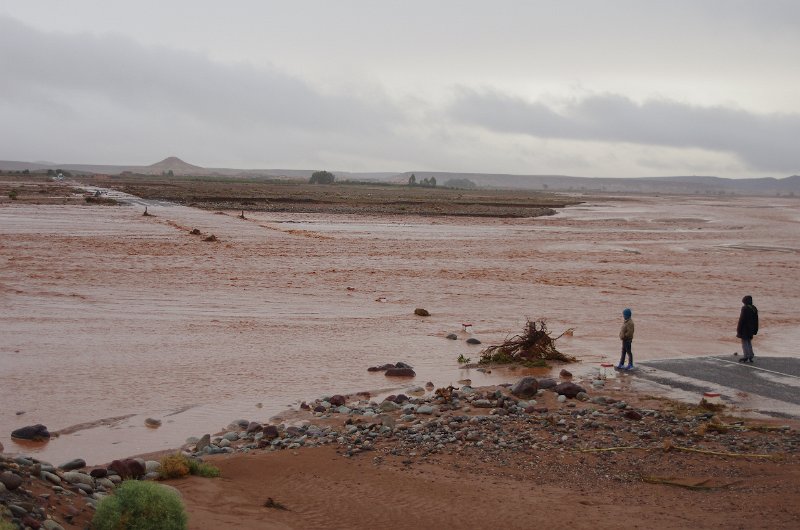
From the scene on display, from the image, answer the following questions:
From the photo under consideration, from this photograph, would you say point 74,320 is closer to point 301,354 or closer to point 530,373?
point 301,354

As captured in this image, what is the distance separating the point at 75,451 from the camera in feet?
34.4

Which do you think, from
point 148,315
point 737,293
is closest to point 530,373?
point 148,315

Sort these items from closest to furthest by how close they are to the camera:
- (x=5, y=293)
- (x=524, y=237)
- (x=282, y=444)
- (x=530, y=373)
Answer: (x=282, y=444) → (x=530, y=373) → (x=5, y=293) → (x=524, y=237)

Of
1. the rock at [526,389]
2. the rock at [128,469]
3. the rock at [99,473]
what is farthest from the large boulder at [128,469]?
the rock at [526,389]

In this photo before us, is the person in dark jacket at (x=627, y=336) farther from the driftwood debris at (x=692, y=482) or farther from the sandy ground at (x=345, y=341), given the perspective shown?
the driftwood debris at (x=692, y=482)

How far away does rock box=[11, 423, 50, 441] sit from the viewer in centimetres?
1080

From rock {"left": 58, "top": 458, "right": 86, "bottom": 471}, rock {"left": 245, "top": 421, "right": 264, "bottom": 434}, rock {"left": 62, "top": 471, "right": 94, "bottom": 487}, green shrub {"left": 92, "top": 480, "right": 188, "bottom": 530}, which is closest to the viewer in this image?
green shrub {"left": 92, "top": 480, "right": 188, "bottom": 530}

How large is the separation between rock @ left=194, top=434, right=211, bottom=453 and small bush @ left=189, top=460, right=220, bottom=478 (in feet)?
4.14

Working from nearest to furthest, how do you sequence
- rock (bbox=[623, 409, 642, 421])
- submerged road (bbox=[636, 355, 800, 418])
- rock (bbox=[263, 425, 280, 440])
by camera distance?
rock (bbox=[263, 425, 280, 440]) → rock (bbox=[623, 409, 642, 421]) → submerged road (bbox=[636, 355, 800, 418])

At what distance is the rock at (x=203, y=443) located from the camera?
33.9 feet

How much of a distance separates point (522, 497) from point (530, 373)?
7.06 m

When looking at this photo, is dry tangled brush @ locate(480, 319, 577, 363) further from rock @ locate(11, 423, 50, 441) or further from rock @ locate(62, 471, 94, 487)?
rock @ locate(62, 471, 94, 487)

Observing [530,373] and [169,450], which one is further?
[530,373]

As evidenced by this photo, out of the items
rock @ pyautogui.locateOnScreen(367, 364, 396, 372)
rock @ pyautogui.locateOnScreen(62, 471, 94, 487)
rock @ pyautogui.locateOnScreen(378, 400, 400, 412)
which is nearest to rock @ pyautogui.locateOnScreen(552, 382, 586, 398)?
rock @ pyautogui.locateOnScreen(378, 400, 400, 412)
